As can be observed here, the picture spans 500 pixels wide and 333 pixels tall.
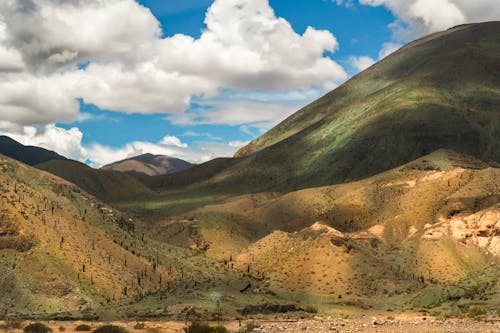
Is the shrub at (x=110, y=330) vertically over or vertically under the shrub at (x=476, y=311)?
under

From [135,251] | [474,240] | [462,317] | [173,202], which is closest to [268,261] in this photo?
[135,251]

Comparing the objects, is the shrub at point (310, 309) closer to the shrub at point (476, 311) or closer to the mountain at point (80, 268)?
the mountain at point (80, 268)

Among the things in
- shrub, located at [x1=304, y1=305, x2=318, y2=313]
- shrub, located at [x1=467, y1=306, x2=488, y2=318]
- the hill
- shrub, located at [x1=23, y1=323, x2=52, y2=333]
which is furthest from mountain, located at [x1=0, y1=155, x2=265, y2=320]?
shrub, located at [x1=467, y1=306, x2=488, y2=318]

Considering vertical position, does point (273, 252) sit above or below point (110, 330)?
above

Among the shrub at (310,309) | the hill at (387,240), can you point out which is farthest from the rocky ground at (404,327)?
the hill at (387,240)

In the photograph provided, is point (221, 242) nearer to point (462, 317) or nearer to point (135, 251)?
point (135, 251)

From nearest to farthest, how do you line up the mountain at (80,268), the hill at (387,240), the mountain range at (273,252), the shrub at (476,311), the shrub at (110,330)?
the shrub at (110,330) < the shrub at (476,311) < the mountain at (80,268) < the mountain range at (273,252) < the hill at (387,240)

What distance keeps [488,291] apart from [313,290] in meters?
21.3

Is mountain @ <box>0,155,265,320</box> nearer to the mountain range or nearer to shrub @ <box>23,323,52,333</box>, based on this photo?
the mountain range

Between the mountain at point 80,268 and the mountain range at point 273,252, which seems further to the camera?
the mountain range at point 273,252

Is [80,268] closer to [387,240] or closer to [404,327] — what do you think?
[404,327]

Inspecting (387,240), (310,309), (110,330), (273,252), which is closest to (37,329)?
(110,330)

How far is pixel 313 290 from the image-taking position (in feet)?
272

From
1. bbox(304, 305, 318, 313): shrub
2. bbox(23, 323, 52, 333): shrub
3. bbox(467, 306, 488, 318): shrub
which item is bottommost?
bbox(23, 323, 52, 333): shrub
